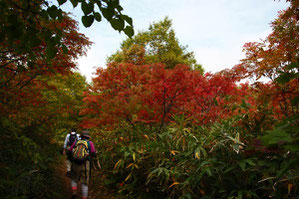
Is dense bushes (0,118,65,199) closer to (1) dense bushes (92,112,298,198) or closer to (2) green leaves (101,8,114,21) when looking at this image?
(1) dense bushes (92,112,298,198)

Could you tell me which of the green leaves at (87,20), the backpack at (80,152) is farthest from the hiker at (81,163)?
the green leaves at (87,20)

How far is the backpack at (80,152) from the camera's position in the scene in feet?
14.6

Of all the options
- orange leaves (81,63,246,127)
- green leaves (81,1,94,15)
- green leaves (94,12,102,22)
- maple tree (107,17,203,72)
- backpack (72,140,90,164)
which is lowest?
backpack (72,140,90,164)

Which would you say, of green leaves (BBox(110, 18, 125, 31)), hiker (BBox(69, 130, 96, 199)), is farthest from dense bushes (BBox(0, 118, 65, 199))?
green leaves (BBox(110, 18, 125, 31))

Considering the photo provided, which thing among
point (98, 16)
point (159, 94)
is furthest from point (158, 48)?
point (98, 16)

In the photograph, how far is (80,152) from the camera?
448cm

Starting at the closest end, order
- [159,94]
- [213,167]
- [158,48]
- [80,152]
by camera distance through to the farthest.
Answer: [213,167], [80,152], [159,94], [158,48]

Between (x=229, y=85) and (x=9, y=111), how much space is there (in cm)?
648

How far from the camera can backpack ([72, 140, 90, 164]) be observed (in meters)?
4.46

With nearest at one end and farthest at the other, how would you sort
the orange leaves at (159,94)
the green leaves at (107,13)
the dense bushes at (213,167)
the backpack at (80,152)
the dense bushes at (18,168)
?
the green leaves at (107,13) → the dense bushes at (213,167) → the dense bushes at (18,168) → the backpack at (80,152) → the orange leaves at (159,94)

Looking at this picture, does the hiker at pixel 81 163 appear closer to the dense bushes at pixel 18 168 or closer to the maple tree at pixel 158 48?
the dense bushes at pixel 18 168

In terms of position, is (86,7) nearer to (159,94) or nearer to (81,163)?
(81,163)

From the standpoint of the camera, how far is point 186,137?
4.52 meters

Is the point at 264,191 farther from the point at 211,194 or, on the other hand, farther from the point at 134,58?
the point at 134,58
